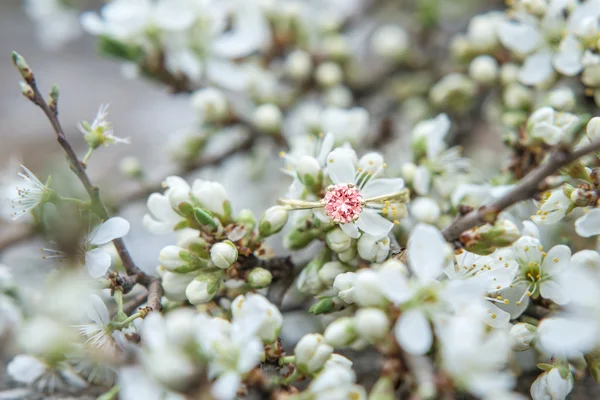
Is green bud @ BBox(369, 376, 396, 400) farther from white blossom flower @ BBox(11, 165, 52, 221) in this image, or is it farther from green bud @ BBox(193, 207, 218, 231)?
white blossom flower @ BBox(11, 165, 52, 221)

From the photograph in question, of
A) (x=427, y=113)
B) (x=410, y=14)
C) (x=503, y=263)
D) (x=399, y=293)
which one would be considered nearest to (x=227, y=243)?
(x=399, y=293)

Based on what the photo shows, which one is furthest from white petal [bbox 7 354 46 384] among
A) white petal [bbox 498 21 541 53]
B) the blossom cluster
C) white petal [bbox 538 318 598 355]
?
white petal [bbox 498 21 541 53]

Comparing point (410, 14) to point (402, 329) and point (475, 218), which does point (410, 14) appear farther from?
point (402, 329)

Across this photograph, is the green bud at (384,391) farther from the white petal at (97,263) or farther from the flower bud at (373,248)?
the white petal at (97,263)

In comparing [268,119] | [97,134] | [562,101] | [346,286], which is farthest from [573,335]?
[268,119]

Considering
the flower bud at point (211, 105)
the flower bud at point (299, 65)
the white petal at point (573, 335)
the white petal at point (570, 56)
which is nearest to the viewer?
the white petal at point (573, 335)

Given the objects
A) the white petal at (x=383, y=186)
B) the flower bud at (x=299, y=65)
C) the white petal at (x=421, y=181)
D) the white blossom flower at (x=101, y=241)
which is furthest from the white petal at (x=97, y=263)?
the flower bud at (x=299, y=65)
